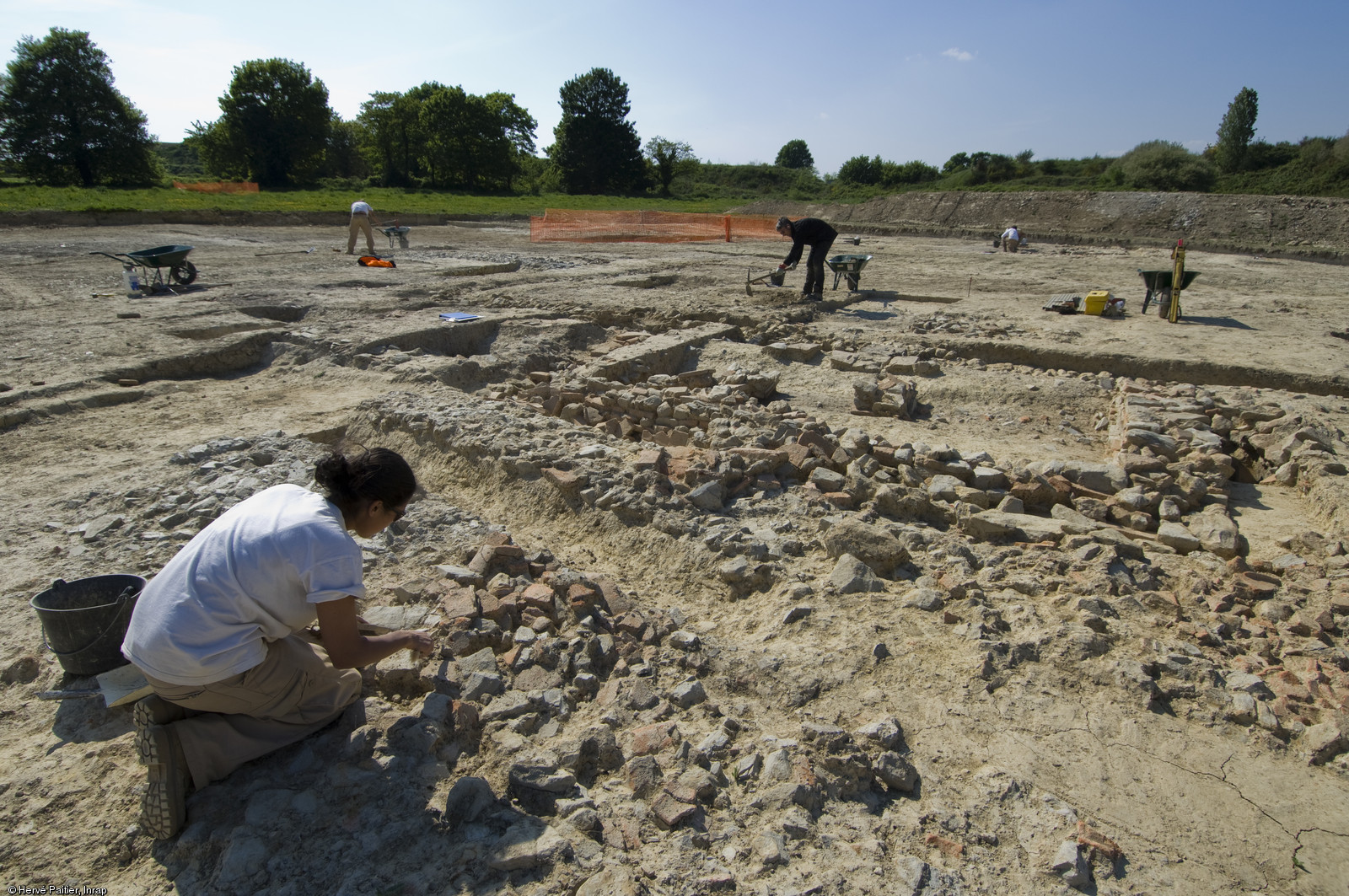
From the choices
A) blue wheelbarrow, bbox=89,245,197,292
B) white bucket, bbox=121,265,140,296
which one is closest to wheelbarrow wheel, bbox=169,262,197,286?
blue wheelbarrow, bbox=89,245,197,292

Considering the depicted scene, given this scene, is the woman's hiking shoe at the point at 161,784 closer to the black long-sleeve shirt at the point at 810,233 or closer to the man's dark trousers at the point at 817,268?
the black long-sleeve shirt at the point at 810,233

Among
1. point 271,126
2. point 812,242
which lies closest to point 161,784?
point 812,242

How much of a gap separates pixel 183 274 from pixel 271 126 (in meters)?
40.6

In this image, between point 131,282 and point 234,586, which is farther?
point 131,282

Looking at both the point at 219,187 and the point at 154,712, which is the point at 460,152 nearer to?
the point at 219,187

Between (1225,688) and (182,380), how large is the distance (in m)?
7.96

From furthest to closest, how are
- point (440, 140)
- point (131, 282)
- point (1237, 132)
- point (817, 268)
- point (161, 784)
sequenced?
point (440, 140), point (1237, 132), point (817, 268), point (131, 282), point (161, 784)

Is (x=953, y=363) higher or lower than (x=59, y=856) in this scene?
higher

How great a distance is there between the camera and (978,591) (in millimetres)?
3348

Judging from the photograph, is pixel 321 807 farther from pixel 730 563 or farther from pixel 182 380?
pixel 182 380

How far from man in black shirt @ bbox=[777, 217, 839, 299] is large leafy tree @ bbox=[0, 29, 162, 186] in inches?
1608

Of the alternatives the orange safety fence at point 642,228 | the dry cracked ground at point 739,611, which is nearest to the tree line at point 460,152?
the orange safety fence at point 642,228

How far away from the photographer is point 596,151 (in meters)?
48.7

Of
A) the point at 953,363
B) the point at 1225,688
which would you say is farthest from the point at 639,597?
the point at 953,363
